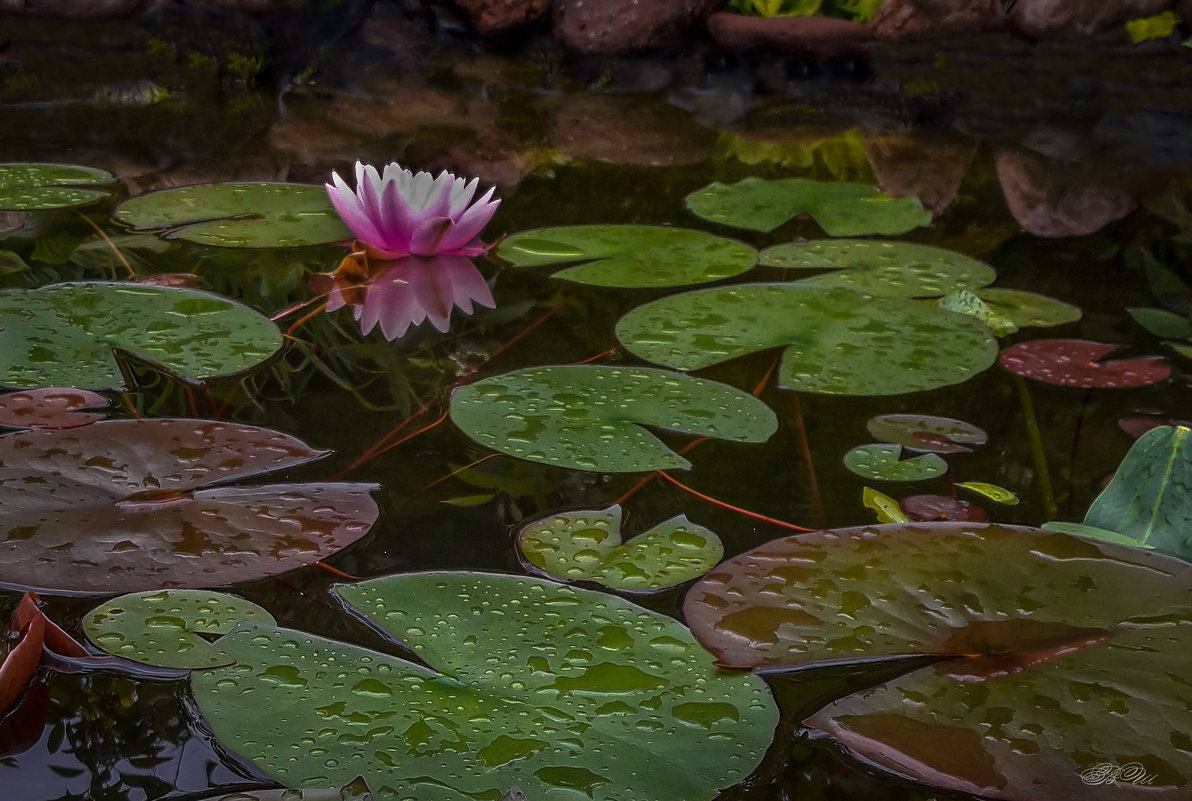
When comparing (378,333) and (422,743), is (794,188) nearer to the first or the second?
(378,333)

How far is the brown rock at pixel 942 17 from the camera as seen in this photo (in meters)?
3.13

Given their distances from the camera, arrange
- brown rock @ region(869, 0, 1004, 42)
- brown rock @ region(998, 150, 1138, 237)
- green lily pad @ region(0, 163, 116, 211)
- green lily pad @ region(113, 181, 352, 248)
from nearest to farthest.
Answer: green lily pad @ region(113, 181, 352, 248) → green lily pad @ region(0, 163, 116, 211) → brown rock @ region(998, 150, 1138, 237) → brown rock @ region(869, 0, 1004, 42)

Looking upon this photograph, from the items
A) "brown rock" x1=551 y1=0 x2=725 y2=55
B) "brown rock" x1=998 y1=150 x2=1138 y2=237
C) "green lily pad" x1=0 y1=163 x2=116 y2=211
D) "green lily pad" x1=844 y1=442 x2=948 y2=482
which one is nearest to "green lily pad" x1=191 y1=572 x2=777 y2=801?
"green lily pad" x1=844 y1=442 x2=948 y2=482

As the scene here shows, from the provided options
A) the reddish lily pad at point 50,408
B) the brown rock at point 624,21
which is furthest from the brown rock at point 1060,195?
the reddish lily pad at point 50,408

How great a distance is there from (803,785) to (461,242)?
1.04m

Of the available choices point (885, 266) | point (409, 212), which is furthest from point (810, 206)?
point (409, 212)

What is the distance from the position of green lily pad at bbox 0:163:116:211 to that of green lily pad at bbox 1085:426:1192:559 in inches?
63.0

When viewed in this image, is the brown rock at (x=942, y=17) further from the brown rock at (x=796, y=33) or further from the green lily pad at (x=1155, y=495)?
the green lily pad at (x=1155, y=495)

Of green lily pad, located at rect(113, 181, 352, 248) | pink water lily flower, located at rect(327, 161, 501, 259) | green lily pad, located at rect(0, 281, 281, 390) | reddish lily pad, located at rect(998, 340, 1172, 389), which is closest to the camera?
green lily pad, located at rect(0, 281, 281, 390)

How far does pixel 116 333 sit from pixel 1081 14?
9.59 feet

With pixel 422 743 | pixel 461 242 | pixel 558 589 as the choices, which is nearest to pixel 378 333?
pixel 461 242

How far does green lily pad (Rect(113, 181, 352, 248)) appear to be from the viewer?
1.54 metres

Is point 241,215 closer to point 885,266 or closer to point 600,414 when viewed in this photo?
point 600,414

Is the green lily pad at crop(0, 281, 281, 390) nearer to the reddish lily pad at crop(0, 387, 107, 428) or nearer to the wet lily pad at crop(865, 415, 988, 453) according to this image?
the reddish lily pad at crop(0, 387, 107, 428)
